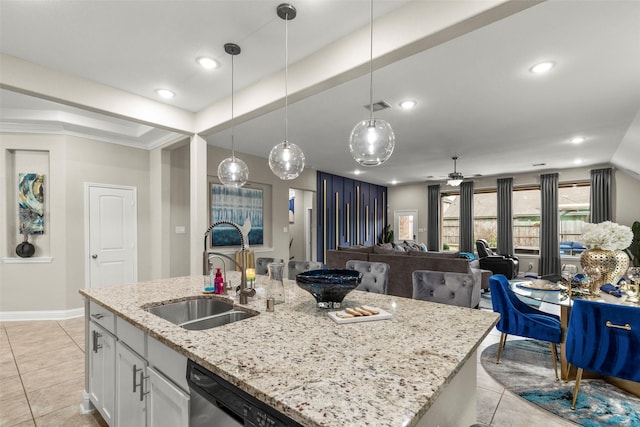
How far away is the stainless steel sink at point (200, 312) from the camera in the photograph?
1751 millimetres

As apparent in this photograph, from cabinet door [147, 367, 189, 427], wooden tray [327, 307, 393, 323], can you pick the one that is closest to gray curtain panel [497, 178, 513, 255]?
wooden tray [327, 307, 393, 323]

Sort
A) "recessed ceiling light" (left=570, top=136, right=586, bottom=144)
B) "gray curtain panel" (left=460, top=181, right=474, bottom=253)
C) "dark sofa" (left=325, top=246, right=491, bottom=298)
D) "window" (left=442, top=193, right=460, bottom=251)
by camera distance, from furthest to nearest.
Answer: "window" (left=442, top=193, right=460, bottom=251) < "gray curtain panel" (left=460, top=181, right=474, bottom=253) < "recessed ceiling light" (left=570, top=136, right=586, bottom=144) < "dark sofa" (left=325, top=246, right=491, bottom=298)

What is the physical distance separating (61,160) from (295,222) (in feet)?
19.0

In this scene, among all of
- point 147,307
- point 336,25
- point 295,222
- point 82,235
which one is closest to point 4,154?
point 82,235

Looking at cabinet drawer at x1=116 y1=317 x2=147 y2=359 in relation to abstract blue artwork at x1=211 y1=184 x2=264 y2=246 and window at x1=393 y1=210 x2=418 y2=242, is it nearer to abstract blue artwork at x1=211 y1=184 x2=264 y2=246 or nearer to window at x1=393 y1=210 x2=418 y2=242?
abstract blue artwork at x1=211 y1=184 x2=264 y2=246

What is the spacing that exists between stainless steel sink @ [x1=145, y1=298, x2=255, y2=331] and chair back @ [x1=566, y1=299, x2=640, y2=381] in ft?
7.29

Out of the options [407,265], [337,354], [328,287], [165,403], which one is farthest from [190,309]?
[407,265]

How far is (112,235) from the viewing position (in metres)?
4.79

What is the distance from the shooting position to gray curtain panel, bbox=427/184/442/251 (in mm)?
9711

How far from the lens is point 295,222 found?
→ 922cm

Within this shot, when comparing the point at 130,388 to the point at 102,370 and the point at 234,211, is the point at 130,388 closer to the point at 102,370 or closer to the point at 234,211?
the point at 102,370

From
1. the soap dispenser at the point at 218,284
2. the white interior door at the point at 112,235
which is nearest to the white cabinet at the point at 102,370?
the soap dispenser at the point at 218,284

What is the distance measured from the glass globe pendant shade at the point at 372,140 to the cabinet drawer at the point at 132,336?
1.62 meters

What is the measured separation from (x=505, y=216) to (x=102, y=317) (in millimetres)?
9146
